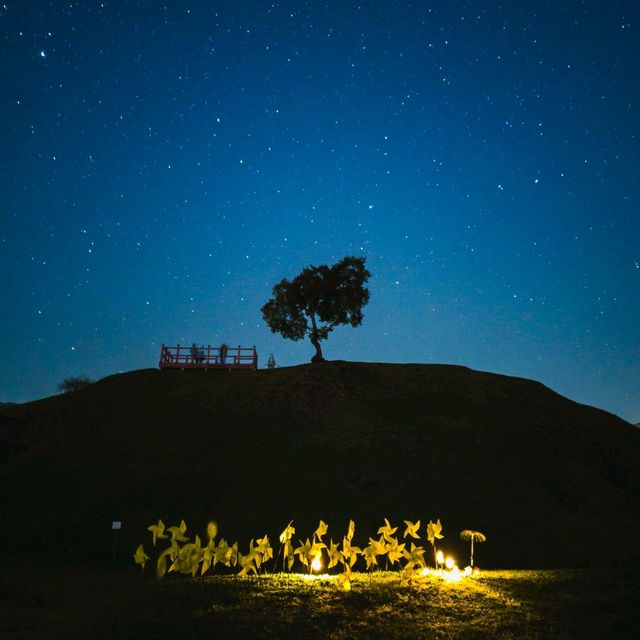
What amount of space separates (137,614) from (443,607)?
20.1ft

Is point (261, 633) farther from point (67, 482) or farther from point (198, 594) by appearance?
point (67, 482)

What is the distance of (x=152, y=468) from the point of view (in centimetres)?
3591

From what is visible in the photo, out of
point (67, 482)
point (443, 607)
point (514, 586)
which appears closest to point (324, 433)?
point (67, 482)

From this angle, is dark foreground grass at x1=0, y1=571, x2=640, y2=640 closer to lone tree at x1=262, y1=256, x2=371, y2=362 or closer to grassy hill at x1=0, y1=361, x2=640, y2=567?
grassy hill at x1=0, y1=361, x2=640, y2=567

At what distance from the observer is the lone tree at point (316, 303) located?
60.4 m

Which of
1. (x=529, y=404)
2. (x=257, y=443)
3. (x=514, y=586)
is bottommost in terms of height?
(x=514, y=586)

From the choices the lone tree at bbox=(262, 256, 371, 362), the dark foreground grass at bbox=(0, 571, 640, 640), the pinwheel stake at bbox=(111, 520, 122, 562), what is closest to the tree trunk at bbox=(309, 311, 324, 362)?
the lone tree at bbox=(262, 256, 371, 362)

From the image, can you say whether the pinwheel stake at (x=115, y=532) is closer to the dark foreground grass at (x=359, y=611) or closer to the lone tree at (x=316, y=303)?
the dark foreground grass at (x=359, y=611)

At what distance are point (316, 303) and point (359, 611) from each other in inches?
2018

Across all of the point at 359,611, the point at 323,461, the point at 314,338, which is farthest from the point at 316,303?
the point at 359,611

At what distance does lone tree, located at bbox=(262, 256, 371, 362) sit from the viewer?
198 ft

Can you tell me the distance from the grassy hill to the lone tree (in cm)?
761

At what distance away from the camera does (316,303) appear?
60.9 meters

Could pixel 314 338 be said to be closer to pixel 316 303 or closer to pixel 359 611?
pixel 316 303
